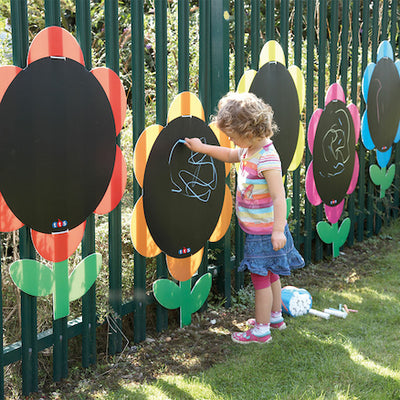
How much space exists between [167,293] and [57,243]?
34.5 inches

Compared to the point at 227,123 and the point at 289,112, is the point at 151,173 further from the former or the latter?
the point at 289,112

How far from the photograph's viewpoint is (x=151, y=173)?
3006 millimetres

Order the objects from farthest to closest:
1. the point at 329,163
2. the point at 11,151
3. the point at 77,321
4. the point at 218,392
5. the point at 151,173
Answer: the point at 329,163 < the point at 151,173 < the point at 77,321 < the point at 218,392 < the point at 11,151

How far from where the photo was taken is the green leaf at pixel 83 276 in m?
2.66

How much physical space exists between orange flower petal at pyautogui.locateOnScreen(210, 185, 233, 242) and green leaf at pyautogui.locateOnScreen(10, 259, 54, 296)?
126cm

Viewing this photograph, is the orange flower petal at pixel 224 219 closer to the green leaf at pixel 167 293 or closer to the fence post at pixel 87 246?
the green leaf at pixel 167 293

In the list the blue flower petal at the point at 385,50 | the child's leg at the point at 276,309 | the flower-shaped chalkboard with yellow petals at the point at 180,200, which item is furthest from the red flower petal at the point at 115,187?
the blue flower petal at the point at 385,50

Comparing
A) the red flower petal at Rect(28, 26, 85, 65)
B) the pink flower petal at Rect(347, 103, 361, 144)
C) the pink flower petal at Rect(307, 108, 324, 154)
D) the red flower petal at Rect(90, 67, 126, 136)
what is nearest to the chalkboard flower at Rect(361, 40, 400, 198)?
the pink flower petal at Rect(347, 103, 361, 144)

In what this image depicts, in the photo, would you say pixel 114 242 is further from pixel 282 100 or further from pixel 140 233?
pixel 282 100

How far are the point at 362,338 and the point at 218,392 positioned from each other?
3.48ft

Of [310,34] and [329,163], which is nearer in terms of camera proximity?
[310,34]

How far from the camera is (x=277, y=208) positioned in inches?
114

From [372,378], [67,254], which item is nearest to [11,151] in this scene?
[67,254]

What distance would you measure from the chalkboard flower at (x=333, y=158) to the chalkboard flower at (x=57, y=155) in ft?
6.93
